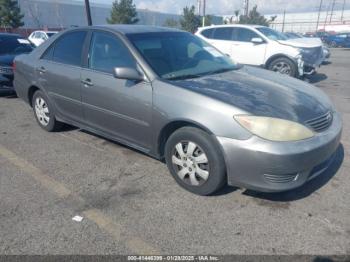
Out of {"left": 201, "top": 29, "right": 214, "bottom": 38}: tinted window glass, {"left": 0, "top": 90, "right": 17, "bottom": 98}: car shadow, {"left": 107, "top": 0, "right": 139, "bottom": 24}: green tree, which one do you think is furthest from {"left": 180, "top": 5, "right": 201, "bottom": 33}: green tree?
{"left": 0, "top": 90, "right": 17, "bottom": 98}: car shadow

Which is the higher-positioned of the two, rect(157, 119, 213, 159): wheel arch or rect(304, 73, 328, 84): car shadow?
rect(157, 119, 213, 159): wheel arch

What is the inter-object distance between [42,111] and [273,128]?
3851mm

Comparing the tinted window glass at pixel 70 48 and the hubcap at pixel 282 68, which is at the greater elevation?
the tinted window glass at pixel 70 48

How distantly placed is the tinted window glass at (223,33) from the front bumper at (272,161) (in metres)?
8.49

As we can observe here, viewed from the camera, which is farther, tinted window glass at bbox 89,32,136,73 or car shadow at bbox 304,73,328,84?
car shadow at bbox 304,73,328,84

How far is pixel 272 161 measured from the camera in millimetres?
2723

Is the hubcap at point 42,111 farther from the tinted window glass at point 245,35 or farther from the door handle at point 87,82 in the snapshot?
the tinted window glass at point 245,35

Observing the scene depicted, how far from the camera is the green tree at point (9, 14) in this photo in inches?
1350

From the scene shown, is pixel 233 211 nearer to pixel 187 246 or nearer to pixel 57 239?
pixel 187 246

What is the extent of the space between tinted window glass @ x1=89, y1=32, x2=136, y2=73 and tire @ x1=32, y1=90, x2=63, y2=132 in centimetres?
135

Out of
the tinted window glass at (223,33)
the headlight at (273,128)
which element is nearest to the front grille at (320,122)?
the headlight at (273,128)

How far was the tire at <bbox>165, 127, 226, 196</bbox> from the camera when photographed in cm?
300

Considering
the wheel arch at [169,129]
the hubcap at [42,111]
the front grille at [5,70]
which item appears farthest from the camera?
the front grille at [5,70]

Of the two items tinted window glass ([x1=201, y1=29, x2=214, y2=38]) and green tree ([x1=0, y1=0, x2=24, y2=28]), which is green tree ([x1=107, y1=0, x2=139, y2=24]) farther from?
tinted window glass ([x1=201, y1=29, x2=214, y2=38])
